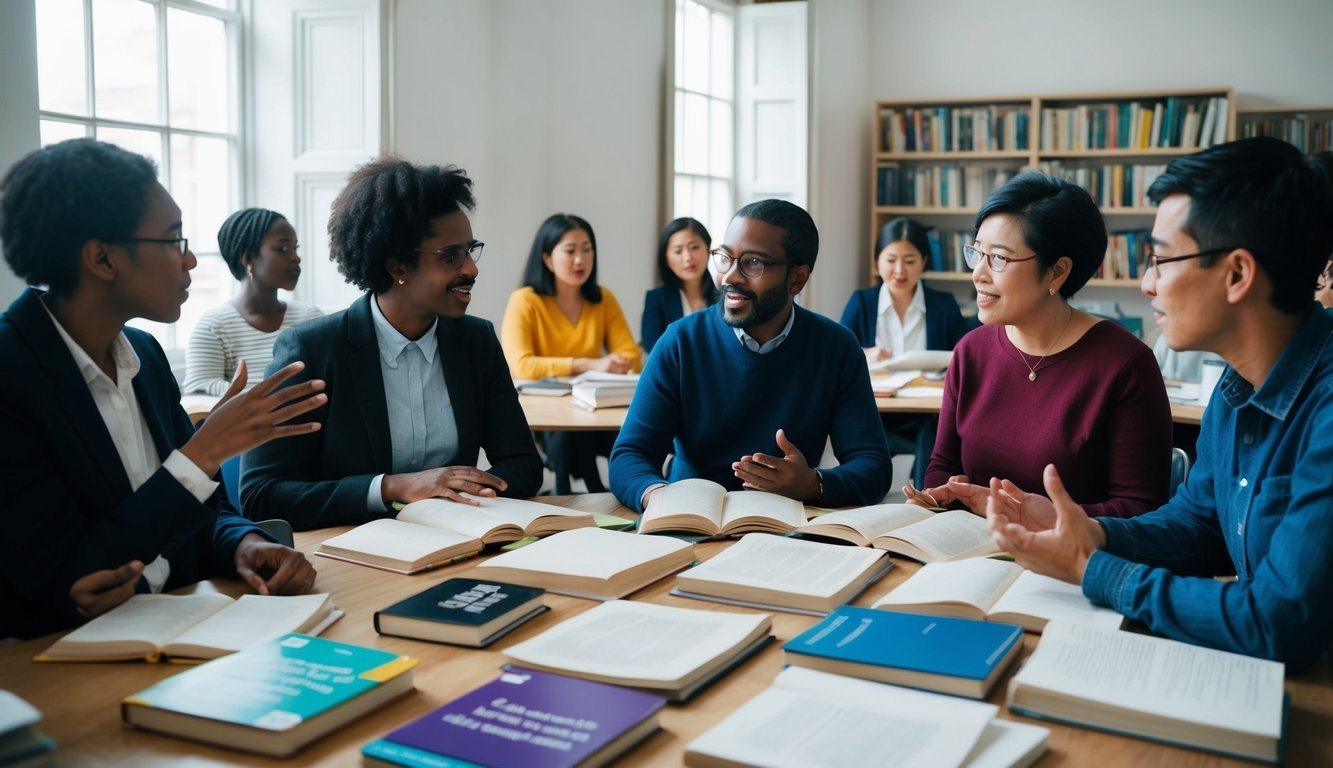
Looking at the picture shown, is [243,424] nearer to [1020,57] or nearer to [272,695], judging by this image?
[272,695]

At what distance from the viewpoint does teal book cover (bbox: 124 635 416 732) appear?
1136mm

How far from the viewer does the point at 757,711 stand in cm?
116

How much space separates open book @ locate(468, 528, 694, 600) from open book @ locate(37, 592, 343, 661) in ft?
0.92

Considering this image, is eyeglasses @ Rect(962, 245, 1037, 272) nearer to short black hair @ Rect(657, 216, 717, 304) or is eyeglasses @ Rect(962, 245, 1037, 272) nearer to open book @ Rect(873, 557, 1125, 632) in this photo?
open book @ Rect(873, 557, 1125, 632)

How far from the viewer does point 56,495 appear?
5.23 ft

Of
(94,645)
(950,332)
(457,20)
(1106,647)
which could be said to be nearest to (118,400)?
(94,645)

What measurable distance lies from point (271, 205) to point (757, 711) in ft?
12.9

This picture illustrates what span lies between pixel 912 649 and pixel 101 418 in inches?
48.8

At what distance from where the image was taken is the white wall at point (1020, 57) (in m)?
7.31

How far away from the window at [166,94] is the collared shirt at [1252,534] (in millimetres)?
3417

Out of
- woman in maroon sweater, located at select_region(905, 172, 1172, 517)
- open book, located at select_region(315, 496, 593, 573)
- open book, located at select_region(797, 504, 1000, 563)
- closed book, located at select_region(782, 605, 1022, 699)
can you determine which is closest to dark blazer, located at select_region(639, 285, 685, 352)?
woman in maroon sweater, located at select_region(905, 172, 1172, 517)

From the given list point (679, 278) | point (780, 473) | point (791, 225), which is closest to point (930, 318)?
point (679, 278)

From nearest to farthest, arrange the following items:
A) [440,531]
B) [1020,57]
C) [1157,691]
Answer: [1157,691]
[440,531]
[1020,57]

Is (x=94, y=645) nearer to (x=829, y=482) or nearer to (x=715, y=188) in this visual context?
(x=829, y=482)
